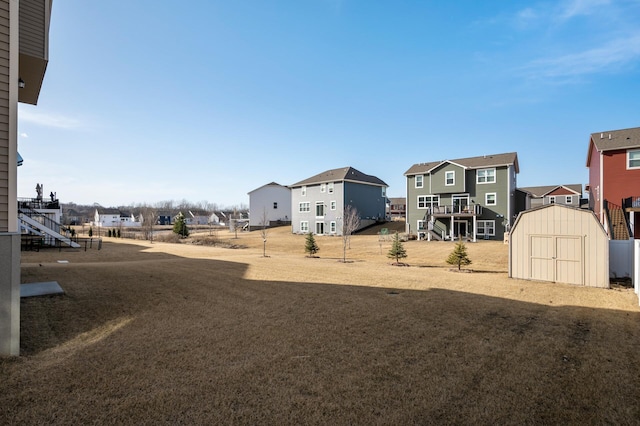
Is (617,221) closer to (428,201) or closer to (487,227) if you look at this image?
(487,227)

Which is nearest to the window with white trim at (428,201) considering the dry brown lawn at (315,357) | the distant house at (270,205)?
the distant house at (270,205)

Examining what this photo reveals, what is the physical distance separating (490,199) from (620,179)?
14045 mm

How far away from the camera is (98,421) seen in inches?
143

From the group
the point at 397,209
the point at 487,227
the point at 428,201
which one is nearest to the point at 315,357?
the point at 487,227

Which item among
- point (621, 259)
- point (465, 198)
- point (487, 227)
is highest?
point (465, 198)

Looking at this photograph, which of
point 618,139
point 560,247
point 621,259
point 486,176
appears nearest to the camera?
point 560,247

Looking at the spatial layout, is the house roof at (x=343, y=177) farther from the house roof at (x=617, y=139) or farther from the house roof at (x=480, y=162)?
the house roof at (x=617, y=139)

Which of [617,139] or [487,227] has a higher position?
[617,139]

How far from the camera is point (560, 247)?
1343 cm

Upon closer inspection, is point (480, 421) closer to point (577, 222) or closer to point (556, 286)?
point (556, 286)

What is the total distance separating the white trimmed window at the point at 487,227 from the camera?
113 ft

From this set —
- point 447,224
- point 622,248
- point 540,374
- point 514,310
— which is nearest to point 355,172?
point 447,224

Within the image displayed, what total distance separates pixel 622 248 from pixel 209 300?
50.7ft

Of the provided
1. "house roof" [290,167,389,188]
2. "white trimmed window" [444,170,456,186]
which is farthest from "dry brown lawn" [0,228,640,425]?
"house roof" [290,167,389,188]
